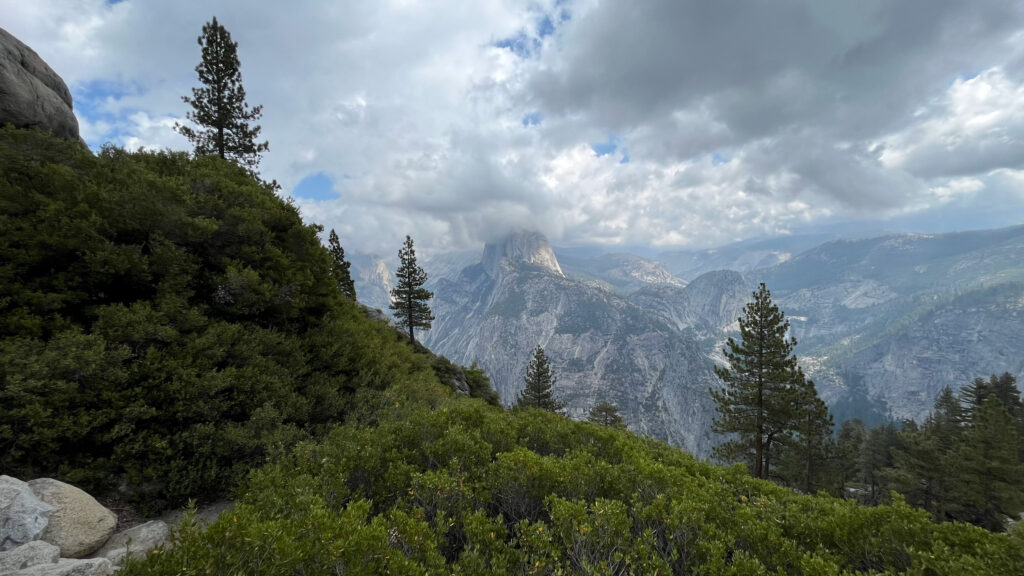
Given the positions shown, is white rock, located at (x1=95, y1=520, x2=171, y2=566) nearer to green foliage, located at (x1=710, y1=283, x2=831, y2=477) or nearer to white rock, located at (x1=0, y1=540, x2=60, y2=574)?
white rock, located at (x1=0, y1=540, x2=60, y2=574)

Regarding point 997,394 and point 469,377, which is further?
point 469,377

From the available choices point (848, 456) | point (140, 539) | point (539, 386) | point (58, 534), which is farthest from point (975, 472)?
point (58, 534)

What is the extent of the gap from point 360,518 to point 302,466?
3.50 meters

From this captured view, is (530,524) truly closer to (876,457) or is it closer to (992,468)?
(992,468)

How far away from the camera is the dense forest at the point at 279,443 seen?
526cm

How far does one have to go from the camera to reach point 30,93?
600 inches

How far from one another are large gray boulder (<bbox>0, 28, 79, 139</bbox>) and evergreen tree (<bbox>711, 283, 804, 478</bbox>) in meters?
36.9

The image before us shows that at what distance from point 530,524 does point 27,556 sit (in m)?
7.25

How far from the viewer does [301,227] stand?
663 inches

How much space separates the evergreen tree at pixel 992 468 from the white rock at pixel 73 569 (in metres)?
44.9

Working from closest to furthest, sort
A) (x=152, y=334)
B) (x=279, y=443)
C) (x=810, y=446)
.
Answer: (x=279, y=443) < (x=152, y=334) < (x=810, y=446)

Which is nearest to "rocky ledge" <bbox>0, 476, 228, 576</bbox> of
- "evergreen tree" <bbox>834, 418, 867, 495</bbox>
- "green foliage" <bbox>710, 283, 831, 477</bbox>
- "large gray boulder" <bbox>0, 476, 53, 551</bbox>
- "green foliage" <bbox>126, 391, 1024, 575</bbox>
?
"large gray boulder" <bbox>0, 476, 53, 551</bbox>

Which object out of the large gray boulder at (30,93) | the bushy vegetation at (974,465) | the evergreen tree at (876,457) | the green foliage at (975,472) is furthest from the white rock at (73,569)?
the evergreen tree at (876,457)

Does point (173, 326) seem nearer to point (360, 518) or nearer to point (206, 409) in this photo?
point (206, 409)
